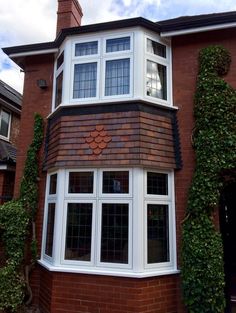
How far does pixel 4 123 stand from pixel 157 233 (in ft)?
25.3

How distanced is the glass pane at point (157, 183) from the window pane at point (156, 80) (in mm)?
1820

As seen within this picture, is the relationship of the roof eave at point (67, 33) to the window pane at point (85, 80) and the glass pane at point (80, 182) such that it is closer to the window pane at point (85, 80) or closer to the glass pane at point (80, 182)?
the window pane at point (85, 80)

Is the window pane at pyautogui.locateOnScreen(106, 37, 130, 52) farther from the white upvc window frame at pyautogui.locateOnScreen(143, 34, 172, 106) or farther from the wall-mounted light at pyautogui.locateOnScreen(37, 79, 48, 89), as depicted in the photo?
the wall-mounted light at pyautogui.locateOnScreen(37, 79, 48, 89)

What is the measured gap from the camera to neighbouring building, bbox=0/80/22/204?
8.36 m

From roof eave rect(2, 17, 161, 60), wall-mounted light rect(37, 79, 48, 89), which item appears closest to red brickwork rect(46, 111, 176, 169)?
wall-mounted light rect(37, 79, 48, 89)

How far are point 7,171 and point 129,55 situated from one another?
193 inches

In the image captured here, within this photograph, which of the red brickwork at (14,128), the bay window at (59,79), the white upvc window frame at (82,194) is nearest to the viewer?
the white upvc window frame at (82,194)

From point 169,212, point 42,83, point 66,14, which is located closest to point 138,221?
point 169,212

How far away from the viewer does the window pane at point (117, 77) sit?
250 inches

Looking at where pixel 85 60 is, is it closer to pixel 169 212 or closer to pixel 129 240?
pixel 169 212

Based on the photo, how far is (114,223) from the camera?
5.71 metres

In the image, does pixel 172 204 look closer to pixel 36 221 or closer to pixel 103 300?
pixel 103 300

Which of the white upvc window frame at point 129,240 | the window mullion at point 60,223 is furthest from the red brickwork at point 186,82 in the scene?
the window mullion at point 60,223

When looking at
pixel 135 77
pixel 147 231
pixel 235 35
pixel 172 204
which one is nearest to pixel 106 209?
pixel 147 231
